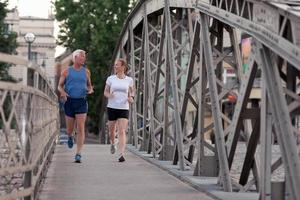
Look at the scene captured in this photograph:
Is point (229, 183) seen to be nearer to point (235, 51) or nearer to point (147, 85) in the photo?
point (235, 51)

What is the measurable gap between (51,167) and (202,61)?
3441 millimetres

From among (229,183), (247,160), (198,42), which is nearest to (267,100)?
(247,160)

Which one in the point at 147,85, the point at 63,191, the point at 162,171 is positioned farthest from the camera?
the point at 147,85

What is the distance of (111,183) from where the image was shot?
959 centimetres

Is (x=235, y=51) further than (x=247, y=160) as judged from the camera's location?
Yes

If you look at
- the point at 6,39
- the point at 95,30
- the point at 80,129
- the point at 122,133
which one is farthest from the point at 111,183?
the point at 95,30

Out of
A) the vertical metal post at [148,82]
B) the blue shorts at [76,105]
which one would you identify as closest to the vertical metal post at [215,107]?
the blue shorts at [76,105]

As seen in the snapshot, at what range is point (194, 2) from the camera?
9953 mm

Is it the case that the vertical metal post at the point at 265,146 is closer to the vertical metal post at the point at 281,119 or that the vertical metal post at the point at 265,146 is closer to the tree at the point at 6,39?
the vertical metal post at the point at 281,119

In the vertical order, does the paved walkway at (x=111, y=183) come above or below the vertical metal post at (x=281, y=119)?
below

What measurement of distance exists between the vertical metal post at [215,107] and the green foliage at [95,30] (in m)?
42.7

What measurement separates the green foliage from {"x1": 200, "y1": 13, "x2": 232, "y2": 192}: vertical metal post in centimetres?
4274

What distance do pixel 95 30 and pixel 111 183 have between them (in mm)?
43471

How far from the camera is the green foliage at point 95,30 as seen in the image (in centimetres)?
5241
